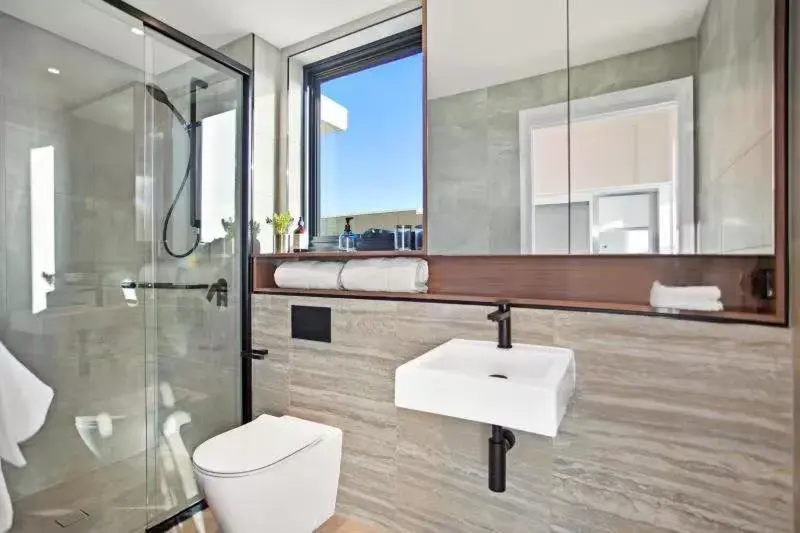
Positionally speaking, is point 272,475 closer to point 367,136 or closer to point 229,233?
point 229,233

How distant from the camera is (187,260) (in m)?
1.91

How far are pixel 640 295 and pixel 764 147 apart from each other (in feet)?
1.65

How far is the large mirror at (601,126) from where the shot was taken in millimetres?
1094

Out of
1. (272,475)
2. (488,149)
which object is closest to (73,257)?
(272,475)

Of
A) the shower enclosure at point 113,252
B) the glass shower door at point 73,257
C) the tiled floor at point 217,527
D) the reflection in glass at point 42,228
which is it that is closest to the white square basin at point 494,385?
the tiled floor at point 217,527

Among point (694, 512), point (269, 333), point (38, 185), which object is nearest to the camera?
point (694, 512)

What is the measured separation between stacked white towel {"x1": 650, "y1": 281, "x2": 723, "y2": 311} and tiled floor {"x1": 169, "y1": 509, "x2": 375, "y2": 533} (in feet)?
4.82

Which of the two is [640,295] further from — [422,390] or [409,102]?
[409,102]

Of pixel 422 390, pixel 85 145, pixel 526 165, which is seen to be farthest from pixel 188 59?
pixel 422 390

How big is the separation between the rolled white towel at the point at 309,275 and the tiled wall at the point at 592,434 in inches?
3.5

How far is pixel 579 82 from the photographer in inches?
53.0

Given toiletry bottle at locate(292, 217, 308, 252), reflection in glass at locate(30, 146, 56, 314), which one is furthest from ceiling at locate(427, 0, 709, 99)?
reflection in glass at locate(30, 146, 56, 314)

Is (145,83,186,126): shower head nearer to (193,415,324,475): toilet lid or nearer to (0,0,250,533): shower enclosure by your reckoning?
(0,0,250,533): shower enclosure

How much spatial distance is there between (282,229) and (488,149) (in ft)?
3.93
